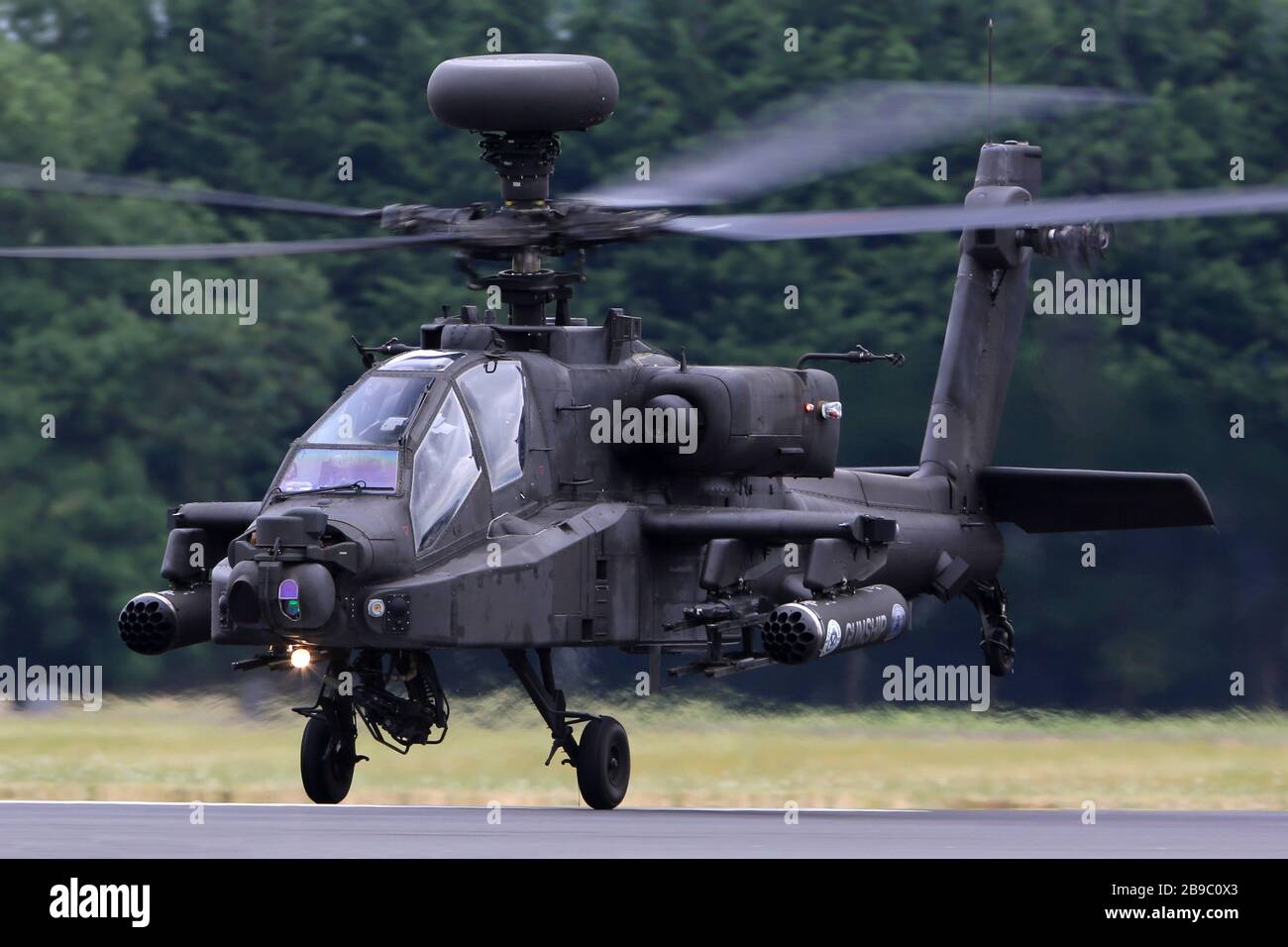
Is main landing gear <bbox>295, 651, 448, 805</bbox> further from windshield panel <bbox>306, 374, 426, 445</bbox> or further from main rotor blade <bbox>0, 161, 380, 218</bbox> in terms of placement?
main rotor blade <bbox>0, 161, 380, 218</bbox>

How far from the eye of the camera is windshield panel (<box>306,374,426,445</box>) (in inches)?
689

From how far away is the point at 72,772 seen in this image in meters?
22.5

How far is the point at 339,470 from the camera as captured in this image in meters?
17.4

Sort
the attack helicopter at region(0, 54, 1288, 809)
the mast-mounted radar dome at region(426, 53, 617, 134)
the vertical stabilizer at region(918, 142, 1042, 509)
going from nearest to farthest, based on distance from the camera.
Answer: the attack helicopter at region(0, 54, 1288, 809)
the mast-mounted radar dome at region(426, 53, 617, 134)
the vertical stabilizer at region(918, 142, 1042, 509)

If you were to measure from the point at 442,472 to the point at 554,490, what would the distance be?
1260 mm

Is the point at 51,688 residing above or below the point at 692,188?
below

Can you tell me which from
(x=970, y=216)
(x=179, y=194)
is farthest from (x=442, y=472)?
(x=970, y=216)

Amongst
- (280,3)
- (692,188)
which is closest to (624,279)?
(280,3)

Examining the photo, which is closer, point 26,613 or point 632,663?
point 632,663

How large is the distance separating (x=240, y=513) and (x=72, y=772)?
15.0 feet

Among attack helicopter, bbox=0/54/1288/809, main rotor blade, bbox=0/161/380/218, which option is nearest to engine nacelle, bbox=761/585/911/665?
attack helicopter, bbox=0/54/1288/809

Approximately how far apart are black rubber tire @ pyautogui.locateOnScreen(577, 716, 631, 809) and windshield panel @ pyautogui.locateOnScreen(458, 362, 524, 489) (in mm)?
1888

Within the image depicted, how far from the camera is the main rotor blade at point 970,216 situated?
52.1 feet

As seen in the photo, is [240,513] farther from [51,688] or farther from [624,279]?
[624,279]
